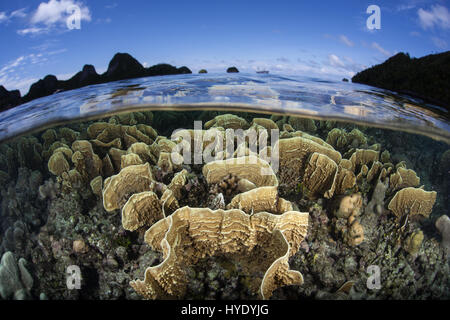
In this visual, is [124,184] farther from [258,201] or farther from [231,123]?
[231,123]

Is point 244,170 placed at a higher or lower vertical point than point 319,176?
higher

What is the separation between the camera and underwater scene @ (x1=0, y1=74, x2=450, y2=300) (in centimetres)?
304

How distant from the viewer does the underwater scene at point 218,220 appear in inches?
120

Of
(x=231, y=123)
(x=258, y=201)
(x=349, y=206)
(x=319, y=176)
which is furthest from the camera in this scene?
(x=231, y=123)

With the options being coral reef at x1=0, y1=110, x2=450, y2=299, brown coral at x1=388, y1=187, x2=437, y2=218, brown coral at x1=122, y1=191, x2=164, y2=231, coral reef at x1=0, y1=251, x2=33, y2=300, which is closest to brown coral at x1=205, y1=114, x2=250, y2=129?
coral reef at x1=0, y1=110, x2=450, y2=299

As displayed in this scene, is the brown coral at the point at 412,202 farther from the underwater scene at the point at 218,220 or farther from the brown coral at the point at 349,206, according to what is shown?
the brown coral at the point at 349,206

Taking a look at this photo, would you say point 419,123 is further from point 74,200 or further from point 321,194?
point 74,200

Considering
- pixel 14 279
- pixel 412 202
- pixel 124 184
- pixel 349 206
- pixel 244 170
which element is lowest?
pixel 14 279

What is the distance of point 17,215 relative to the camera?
4863 mm

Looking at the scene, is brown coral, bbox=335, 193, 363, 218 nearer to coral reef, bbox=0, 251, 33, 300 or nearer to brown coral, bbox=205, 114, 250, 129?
brown coral, bbox=205, 114, 250, 129

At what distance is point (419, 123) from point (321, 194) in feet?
20.3

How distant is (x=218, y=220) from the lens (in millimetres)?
2895

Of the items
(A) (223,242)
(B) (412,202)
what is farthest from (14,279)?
(B) (412,202)
